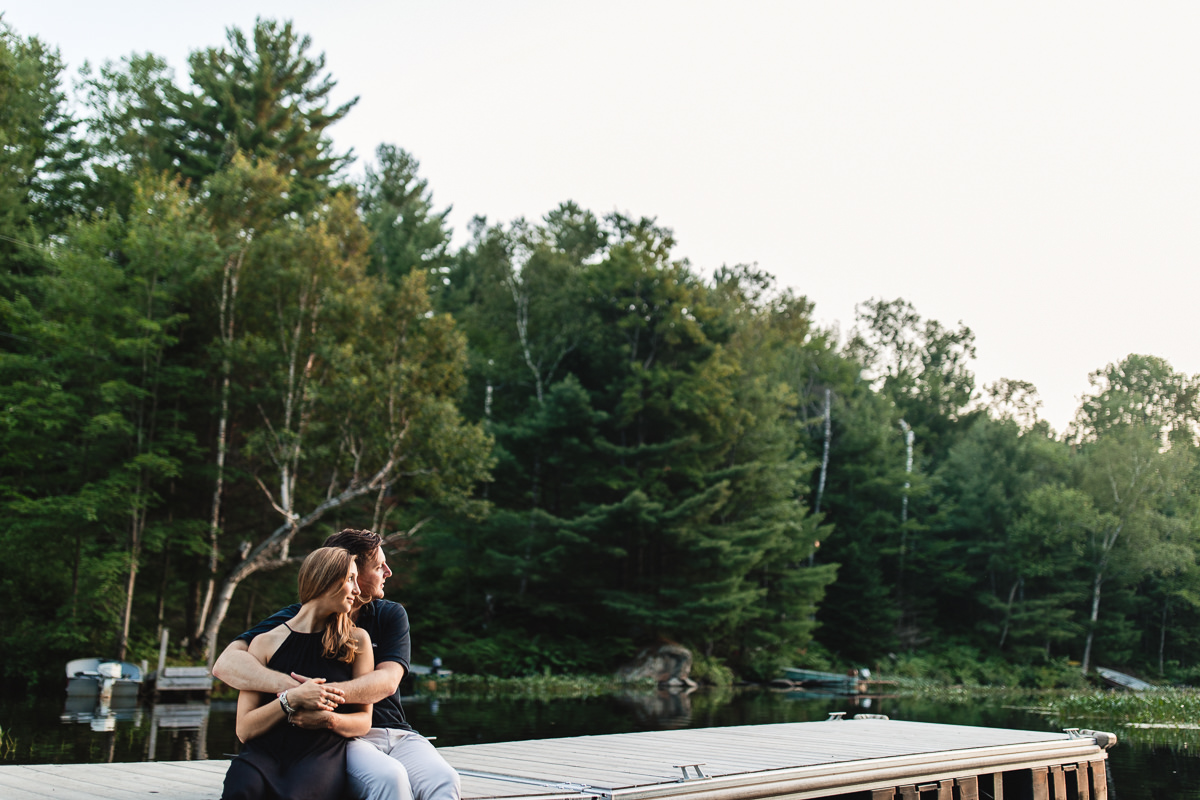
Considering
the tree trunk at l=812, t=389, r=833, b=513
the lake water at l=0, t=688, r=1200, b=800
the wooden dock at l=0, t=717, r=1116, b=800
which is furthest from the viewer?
the tree trunk at l=812, t=389, r=833, b=513

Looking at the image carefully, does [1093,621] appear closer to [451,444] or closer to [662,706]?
[662,706]

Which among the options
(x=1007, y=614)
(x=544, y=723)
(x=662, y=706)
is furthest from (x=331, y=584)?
(x=1007, y=614)

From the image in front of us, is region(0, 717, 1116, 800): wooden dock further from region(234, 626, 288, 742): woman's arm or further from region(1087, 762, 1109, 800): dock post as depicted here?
region(234, 626, 288, 742): woman's arm

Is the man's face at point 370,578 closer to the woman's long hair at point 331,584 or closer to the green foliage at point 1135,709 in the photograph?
the woman's long hair at point 331,584

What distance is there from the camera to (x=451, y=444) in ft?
76.4

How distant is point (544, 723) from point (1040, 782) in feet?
28.5

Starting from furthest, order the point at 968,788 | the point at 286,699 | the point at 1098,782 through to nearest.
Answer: the point at 1098,782 → the point at 968,788 → the point at 286,699

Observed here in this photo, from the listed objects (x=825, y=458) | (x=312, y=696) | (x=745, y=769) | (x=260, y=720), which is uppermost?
(x=825, y=458)

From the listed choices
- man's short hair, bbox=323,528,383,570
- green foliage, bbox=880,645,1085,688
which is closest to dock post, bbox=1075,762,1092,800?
man's short hair, bbox=323,528,383,570

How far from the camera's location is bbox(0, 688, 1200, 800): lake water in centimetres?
1005

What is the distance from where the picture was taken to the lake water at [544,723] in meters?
10.1

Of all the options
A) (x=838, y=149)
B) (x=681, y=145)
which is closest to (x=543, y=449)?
(x=681, y=145)

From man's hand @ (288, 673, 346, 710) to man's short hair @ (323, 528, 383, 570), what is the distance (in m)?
0.53

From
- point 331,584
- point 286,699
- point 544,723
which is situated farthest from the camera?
point 544,723
